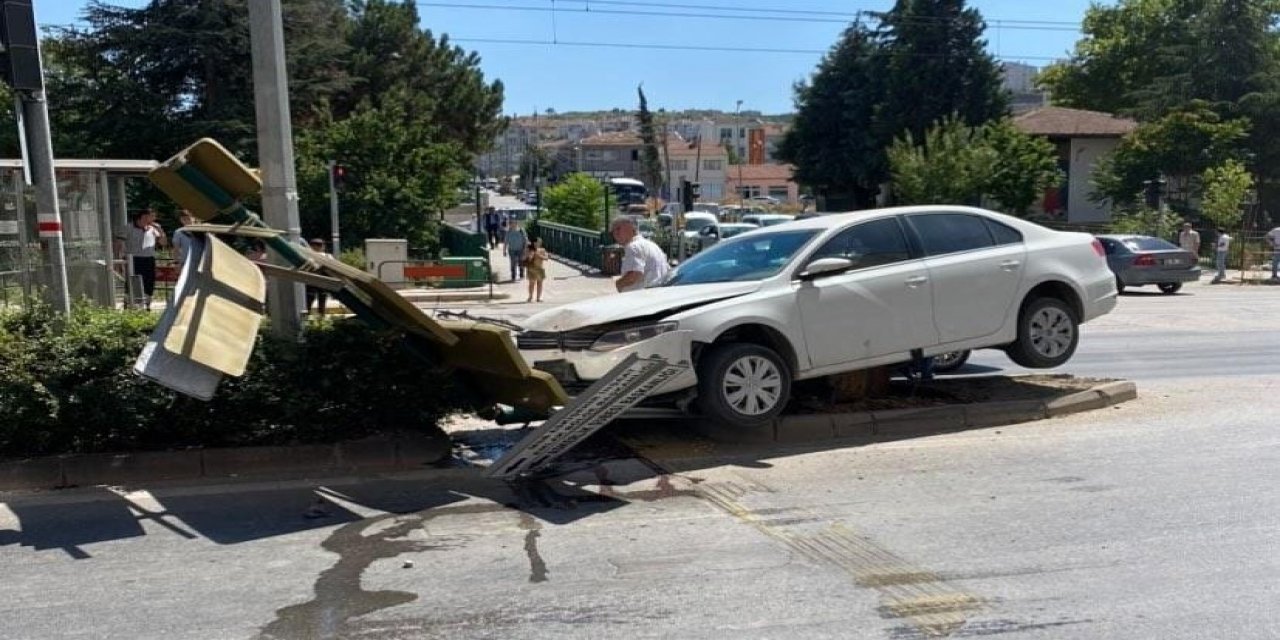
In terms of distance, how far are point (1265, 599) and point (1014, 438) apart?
3350mm

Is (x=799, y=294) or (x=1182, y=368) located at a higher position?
(x=799, y=294)

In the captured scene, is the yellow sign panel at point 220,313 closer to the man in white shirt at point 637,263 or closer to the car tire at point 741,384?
the car tire at point 741,384

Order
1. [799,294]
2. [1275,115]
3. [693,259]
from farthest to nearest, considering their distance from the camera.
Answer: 1. [1275,115]
2. [693,259]
3. [799,294]

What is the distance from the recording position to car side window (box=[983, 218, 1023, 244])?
888 cm

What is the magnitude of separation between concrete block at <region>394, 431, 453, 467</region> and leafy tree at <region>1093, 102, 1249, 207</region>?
132 feet

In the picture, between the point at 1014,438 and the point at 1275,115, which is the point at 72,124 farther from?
the point at 1275,115

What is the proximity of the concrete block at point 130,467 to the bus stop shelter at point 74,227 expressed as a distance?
7.48m

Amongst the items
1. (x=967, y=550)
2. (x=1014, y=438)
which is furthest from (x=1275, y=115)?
(x=967, y=550)

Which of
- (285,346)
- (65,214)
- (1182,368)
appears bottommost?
(1182,368)

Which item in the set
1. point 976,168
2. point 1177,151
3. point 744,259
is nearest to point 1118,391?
point 744,259

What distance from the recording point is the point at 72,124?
3275 cm

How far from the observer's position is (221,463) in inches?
274

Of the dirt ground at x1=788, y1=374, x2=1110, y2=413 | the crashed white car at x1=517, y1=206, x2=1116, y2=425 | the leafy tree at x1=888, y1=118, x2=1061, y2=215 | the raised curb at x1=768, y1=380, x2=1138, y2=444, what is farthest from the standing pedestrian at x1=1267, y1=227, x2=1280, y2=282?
the raised curb at x1=768, y1=380, x2=1138, y2=444

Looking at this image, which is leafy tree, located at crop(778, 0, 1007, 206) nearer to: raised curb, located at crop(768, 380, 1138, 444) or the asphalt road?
raised curb, located at crop(768, 380, 1138, 444)
